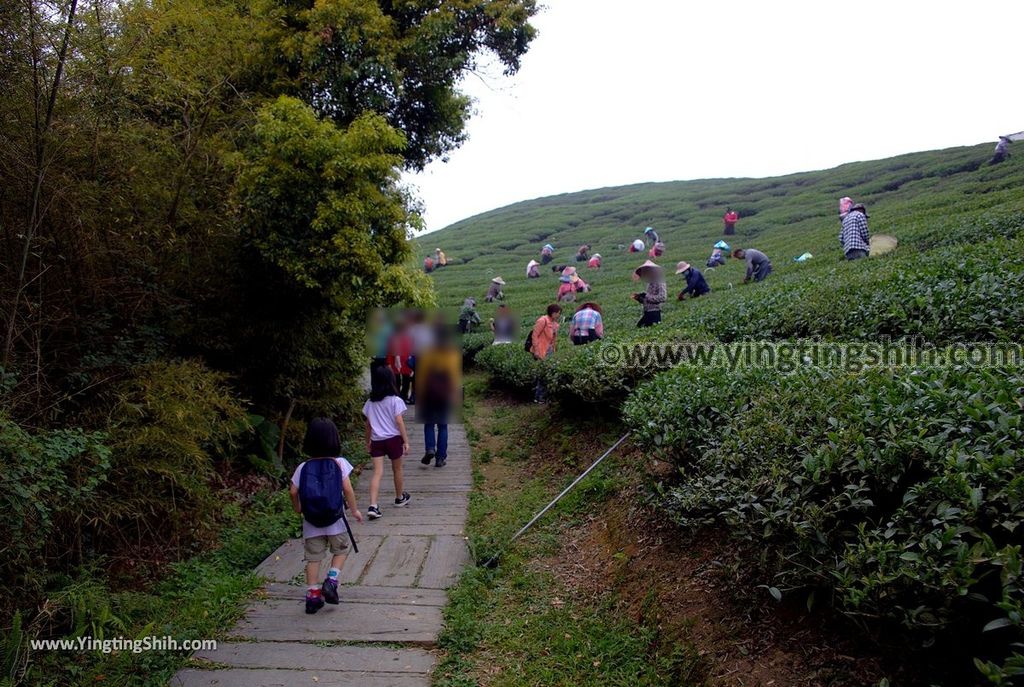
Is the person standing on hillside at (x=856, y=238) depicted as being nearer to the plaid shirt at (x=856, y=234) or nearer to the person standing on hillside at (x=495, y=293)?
the plaid shirt at (x=856, y=234)

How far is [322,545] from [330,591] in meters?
0.33

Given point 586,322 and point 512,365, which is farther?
point 512,365

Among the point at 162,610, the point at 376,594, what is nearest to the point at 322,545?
the point at 376,594

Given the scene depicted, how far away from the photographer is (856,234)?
495 inches

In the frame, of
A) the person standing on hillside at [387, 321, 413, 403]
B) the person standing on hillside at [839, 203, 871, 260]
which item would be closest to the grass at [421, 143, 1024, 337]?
the person standing on hillside at [839, 203, 871, 260]

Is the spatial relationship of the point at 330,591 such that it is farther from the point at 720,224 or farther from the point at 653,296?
the point at 720,224

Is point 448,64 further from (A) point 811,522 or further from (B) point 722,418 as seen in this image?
(A) point 811,522

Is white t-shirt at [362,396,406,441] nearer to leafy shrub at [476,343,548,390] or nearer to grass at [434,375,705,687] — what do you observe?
grass at [434,375,705,687]

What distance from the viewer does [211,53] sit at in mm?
6672

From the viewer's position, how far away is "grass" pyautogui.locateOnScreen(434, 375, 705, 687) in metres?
3.64

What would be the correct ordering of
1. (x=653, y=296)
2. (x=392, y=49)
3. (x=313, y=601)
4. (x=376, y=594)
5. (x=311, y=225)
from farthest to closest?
(x=653, y=296)
(x=392, y=49)
(x=311, y=225)
(x=376, y=594)
(x=313, y=601)

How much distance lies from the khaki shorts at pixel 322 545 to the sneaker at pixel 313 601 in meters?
0.24

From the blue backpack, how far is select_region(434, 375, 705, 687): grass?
3.58 ft

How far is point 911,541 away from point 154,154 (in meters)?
6.27
